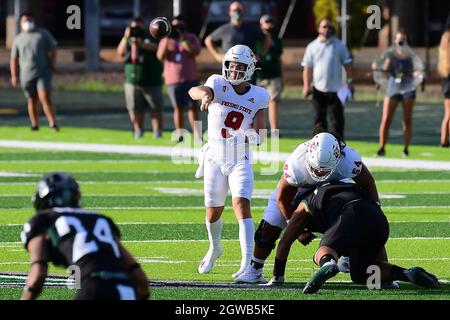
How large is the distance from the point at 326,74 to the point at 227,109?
8.75 meters

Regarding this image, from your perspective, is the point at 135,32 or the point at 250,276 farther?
the point at 135,32

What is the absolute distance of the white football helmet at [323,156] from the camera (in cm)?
1038

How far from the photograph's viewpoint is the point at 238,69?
437 inches

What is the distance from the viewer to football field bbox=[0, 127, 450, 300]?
10.4 m

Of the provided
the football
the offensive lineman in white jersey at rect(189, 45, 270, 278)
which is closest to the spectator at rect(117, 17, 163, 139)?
the football

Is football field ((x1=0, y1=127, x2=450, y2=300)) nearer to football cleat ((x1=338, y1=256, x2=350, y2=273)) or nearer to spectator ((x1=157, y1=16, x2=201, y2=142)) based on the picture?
football cleat ((x1=338, y1=256, x2=350, y2=273))

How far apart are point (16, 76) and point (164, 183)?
6197 mm

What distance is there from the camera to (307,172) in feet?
34.7

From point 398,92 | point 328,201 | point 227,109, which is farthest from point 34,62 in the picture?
point 328,201

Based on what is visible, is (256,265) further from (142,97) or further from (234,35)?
(142,97)

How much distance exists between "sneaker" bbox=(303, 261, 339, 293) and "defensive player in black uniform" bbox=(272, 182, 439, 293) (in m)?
0.01

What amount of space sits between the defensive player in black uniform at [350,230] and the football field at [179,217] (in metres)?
0.12
